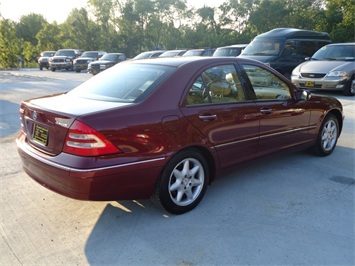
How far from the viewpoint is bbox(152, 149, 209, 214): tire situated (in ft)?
10.3

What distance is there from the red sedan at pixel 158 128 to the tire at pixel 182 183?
0.03ft

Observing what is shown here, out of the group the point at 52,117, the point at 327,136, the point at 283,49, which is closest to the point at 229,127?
the point at 52,117

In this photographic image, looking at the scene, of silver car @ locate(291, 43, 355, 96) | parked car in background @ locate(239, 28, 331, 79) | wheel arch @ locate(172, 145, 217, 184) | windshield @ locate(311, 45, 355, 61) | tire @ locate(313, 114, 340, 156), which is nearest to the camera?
wheel arch @ locate(172, 145, 217, 184)


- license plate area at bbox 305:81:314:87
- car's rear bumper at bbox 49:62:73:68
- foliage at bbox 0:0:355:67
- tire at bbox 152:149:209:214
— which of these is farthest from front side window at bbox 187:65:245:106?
foliage at bbox 0:0:355:67

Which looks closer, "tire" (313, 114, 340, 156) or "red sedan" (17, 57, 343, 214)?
"red sedan" (17, 57, 343, 214)

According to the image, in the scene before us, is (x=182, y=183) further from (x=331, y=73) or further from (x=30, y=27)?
(x=30, y=27)

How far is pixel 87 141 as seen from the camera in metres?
2.73

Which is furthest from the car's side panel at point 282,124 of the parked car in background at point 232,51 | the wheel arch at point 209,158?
the parked car in background at point 232,51

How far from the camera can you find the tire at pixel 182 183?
10.3ft

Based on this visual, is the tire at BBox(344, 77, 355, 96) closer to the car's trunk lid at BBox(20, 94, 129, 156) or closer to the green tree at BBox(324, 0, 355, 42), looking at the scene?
the car's trunk lid at BBox(20, 94, 129, 156)

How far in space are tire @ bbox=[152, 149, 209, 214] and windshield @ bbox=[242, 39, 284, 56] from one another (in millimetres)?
10165

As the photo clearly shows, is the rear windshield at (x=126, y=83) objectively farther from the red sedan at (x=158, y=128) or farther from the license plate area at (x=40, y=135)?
the license plate area at (x=40, y=135)

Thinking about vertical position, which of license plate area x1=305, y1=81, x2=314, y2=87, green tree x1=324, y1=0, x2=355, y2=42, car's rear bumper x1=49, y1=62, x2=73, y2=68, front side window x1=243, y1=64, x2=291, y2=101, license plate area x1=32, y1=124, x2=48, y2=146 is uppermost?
green tree x1=324, y1=0, x2=355, y2=42

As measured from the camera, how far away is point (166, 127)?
3.04m
